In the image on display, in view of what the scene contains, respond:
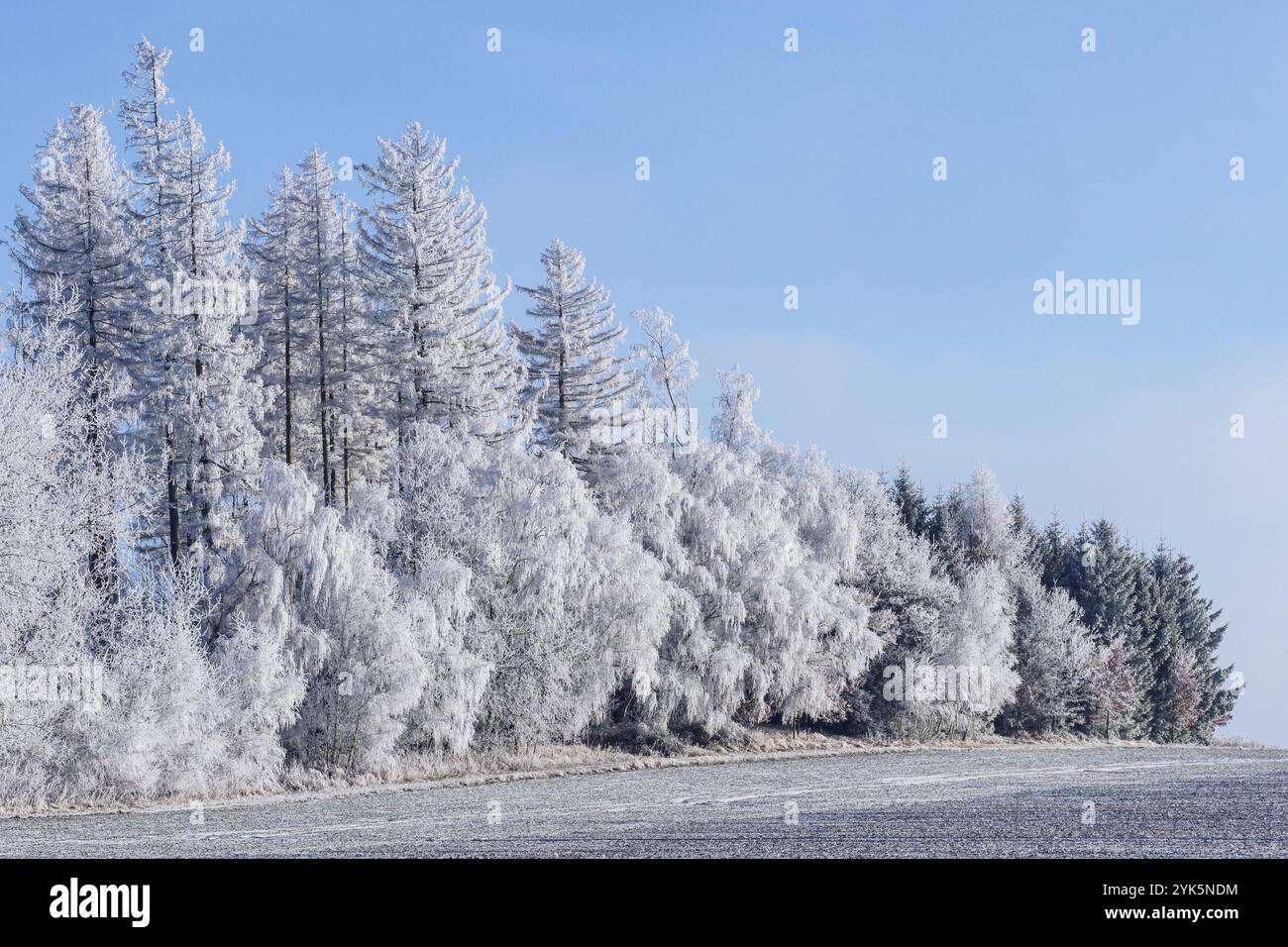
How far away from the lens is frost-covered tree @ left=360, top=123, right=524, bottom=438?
46.0m

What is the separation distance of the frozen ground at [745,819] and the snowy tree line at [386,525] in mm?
4393

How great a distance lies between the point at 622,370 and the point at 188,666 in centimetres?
2632

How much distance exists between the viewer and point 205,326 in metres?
40.7

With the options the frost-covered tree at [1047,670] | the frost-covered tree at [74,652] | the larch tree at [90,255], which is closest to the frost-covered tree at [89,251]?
the larch tree at [90,255]

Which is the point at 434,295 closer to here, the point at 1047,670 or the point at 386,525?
the point at 386,525

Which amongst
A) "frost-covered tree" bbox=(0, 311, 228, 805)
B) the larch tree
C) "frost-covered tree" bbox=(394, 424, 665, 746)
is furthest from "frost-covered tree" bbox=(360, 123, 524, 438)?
"frost-covered tree" bbox=(0, 311, 228, 805)

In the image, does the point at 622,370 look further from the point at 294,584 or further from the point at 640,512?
the point at 294,584

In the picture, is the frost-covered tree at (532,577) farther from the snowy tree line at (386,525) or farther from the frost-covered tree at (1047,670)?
the frost-covered tree at (1047,670)

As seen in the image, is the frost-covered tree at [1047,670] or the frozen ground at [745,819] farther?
the frost-covered tree at [1047,670]

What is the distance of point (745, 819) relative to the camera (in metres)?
19.8

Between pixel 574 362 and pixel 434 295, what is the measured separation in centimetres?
700

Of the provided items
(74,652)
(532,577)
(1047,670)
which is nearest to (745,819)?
(74,652)

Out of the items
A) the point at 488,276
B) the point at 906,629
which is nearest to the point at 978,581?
the point at 906,629

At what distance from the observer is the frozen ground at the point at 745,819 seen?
1511cm
